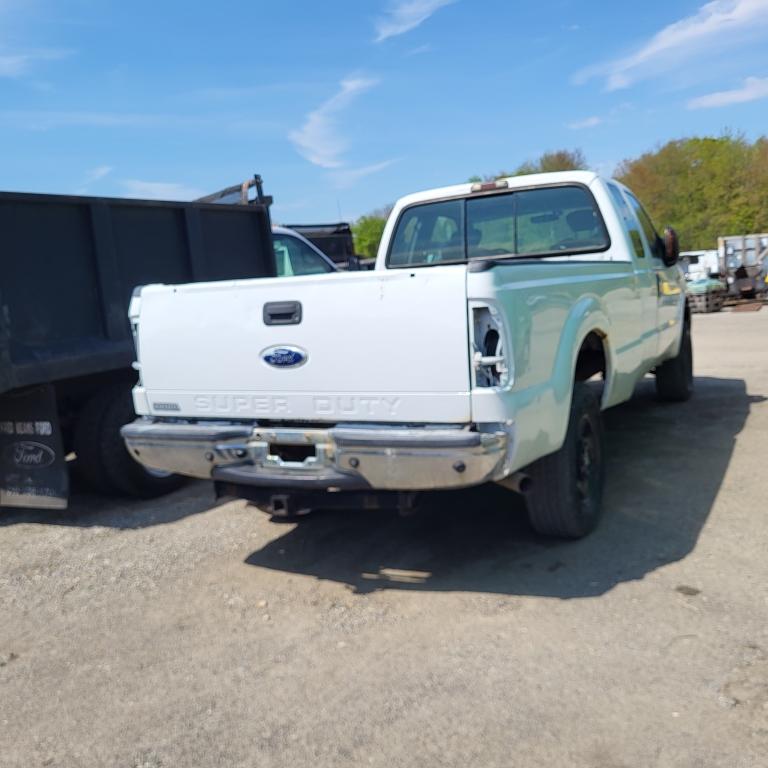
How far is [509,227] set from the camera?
579cm

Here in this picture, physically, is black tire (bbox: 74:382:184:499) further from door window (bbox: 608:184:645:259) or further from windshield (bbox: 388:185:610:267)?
door window (bbox: 608:184:645:259)

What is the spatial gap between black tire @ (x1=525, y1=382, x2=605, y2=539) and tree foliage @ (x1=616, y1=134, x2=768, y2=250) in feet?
141

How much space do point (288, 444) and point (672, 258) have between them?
4.02 metres

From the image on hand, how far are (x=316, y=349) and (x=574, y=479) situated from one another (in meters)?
1.55

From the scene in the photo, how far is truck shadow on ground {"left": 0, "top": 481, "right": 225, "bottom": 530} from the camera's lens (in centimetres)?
552

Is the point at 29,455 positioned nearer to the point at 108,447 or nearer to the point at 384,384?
the point at 108,447

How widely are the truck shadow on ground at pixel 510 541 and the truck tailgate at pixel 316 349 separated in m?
1.02

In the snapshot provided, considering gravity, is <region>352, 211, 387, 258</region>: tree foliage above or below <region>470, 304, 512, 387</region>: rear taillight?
above

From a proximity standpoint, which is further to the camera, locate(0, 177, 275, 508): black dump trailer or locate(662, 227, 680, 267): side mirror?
locate(662, 227, 680, 267): side mirror

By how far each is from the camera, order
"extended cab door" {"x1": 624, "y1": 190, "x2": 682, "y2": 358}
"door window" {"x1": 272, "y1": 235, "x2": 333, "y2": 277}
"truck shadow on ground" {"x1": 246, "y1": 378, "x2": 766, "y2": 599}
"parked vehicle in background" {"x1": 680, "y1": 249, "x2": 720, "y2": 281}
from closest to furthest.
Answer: "truck shadow on ground" {"x1": 246, "y1": 378, "x2": 766, "y2": 599}
"extended cab door" {"x1": 624, "y1": 190, "x2": 682, "y2": 358}
"door window" {"x1": 272, "y1": 235, "x2": 333, "y2": 277}
"parked vehicle in background" {"x1": 680, "y1": 249, "x2": 720, "y2": 281}

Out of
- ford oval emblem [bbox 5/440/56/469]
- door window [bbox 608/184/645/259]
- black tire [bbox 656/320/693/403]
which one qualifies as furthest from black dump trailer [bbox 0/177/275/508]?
black tire [bbox 656/320/693/403]

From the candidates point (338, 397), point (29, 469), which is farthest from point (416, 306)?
point (29, 469)

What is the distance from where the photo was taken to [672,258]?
6430 millimetres

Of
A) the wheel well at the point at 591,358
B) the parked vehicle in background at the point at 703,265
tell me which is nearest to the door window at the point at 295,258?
the wheel well at the point at 591,358
